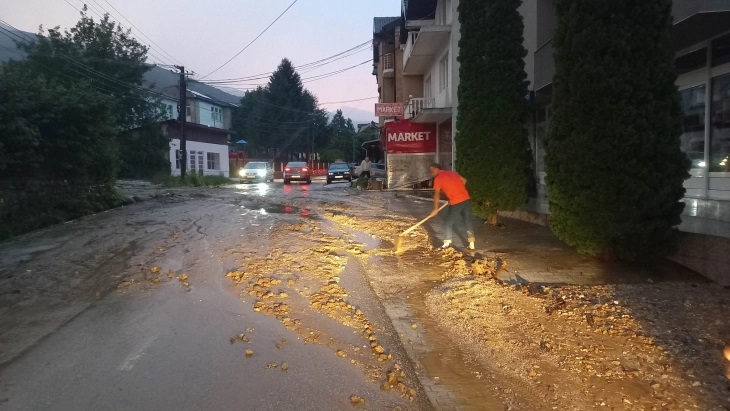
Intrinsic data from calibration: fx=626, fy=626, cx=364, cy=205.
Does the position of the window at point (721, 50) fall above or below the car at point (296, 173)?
above

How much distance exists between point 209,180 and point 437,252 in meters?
29.9

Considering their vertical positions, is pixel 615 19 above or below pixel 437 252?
above

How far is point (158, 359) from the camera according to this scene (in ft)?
19.1

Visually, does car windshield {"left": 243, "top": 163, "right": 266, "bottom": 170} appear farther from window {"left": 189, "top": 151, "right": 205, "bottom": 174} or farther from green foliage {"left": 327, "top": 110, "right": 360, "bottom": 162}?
green foliage {"left": 327, "top": 110, "right": 360, "bottom": 162}

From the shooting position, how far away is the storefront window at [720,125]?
9.98 meters

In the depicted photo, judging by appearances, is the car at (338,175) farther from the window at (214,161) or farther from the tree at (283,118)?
the tree at (283,118)

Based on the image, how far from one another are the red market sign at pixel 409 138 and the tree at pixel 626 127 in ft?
58.6

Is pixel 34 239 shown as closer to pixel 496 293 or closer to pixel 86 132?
pixel 86 132

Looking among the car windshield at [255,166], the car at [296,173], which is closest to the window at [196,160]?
the car windshield at [255,166]

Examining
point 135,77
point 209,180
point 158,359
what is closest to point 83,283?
point 158,359

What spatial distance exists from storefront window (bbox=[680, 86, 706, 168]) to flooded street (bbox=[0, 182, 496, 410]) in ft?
16.7

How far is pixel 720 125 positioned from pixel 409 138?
55.7ft

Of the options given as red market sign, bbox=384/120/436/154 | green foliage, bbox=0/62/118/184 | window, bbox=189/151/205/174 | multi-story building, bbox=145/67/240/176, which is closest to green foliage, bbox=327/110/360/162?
multi-story building, bbox=145/67/240/176

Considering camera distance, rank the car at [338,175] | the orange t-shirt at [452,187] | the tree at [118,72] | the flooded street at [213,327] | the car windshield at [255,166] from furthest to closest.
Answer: the car windshield at [255,166], the car at [338,175], the tree at [118,72], the orange t-shirt at [452,187], the flooded street at [213,327]
